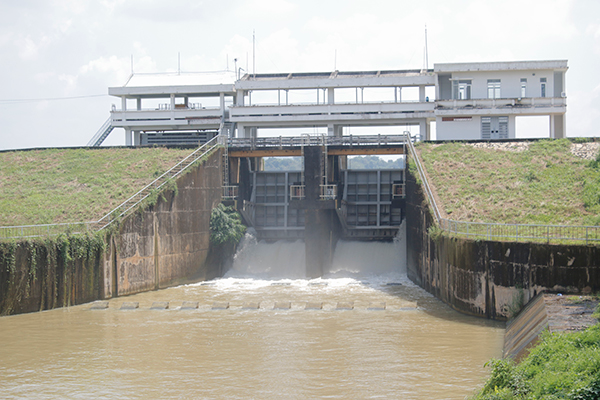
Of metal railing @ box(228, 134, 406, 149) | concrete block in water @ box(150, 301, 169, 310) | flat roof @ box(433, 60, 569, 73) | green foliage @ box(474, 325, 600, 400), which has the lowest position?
concrete block in water @ box(150, 301, 169, 310)

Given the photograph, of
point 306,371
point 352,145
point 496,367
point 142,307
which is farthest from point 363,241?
point 496,367

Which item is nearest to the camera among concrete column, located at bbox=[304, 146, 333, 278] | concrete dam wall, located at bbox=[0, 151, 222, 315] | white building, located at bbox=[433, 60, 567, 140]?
concrete dam wall, located at bbox=[0, 151, 222, 315]

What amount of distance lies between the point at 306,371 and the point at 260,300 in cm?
1091

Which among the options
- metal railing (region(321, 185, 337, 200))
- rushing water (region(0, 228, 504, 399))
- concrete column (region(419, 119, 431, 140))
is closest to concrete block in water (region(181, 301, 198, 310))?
rushing water (region(0, 228, 504, 399))

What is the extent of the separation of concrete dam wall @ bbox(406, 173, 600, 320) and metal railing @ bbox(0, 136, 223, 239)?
14.0 meters

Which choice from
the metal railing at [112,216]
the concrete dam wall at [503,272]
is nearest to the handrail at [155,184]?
the metal railing at [112,216]

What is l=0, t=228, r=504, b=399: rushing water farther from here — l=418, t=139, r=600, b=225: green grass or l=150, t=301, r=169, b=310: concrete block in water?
l=418, t=139, r=600, b=225: green grass

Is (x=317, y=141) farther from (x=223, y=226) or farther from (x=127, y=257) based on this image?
(x=127, y=257)

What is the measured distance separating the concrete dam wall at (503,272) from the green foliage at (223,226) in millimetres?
12799

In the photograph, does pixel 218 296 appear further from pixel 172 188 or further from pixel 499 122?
pixel 499 122

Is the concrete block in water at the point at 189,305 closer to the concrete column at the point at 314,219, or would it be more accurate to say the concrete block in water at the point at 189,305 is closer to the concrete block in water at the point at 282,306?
the concrete block in water at the point at 282,306

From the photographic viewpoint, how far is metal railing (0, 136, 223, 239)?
25.0m

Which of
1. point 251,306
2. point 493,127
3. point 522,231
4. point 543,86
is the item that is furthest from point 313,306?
point 543,86

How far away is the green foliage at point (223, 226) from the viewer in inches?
1362
